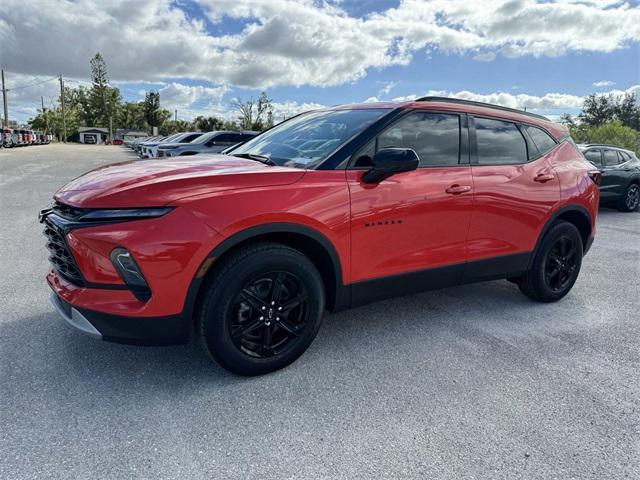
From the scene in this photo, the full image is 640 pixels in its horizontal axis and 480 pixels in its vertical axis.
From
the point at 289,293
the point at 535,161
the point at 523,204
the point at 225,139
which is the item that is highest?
the point at 225,139

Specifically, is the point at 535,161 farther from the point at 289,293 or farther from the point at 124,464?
the point at 124,464

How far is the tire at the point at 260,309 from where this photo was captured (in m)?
2.57

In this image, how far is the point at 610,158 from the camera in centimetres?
1082

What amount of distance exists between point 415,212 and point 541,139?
1.82 meters

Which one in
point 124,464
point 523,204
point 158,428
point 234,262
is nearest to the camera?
point 124,464

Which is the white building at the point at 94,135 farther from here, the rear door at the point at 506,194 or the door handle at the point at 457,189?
the door handle at the point at 457,189

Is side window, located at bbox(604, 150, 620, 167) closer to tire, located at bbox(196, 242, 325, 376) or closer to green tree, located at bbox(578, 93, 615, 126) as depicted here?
tire, located at bbox(196, 242, 325, 376)

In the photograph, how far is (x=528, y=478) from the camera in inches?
81.7

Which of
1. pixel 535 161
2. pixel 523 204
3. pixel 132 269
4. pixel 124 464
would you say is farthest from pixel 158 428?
pixel 535 161

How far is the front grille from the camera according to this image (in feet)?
8.18

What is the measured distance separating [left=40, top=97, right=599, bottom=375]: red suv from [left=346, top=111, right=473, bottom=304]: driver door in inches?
0.4

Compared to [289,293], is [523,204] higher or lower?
higher

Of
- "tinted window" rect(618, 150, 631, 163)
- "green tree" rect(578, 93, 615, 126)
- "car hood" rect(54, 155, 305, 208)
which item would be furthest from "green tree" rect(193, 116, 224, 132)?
"car hood" rect(54, 155, 305, 208)

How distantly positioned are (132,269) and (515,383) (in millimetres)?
2396
